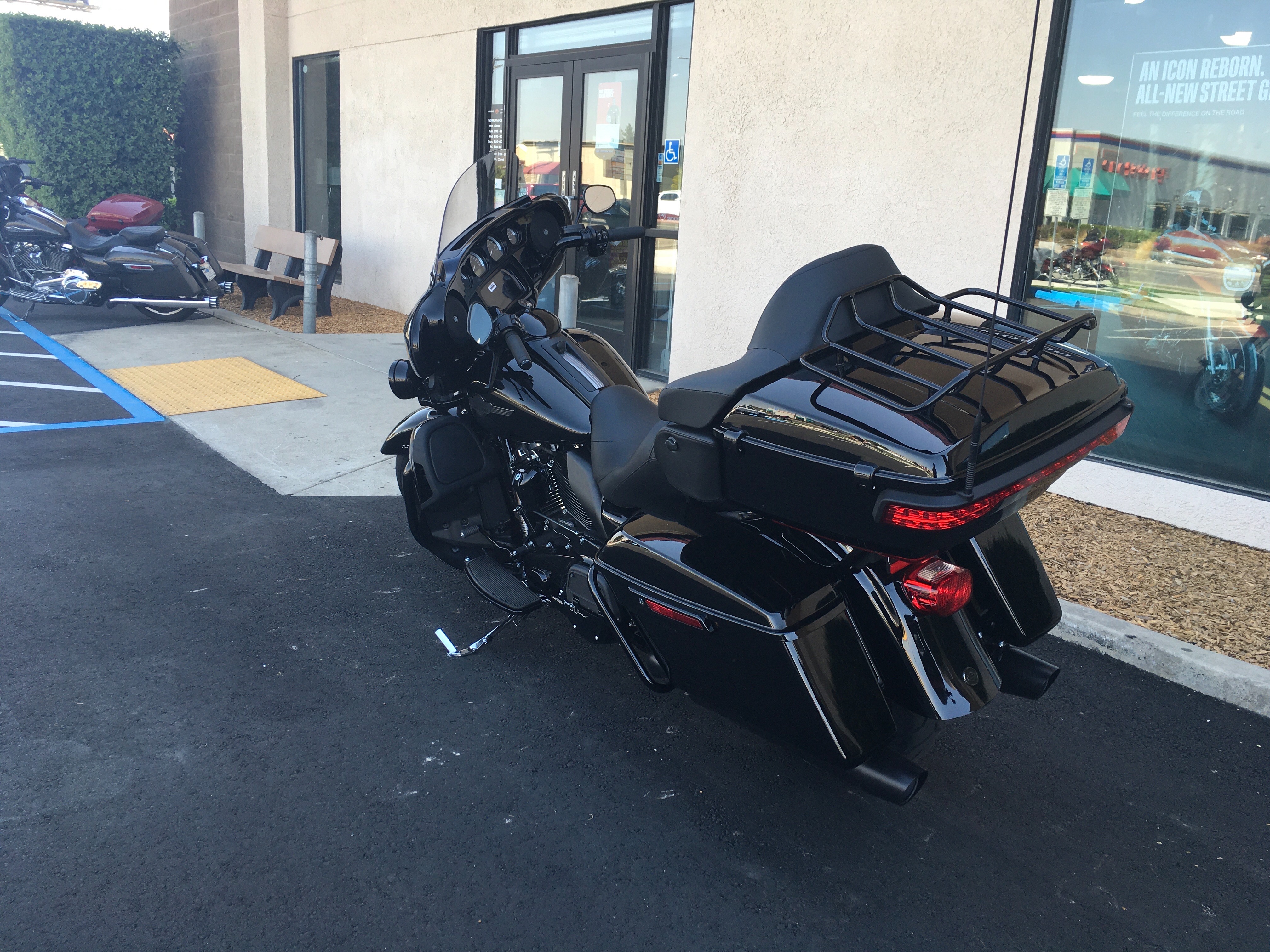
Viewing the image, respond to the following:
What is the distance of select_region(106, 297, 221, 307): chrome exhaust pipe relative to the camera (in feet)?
32.3

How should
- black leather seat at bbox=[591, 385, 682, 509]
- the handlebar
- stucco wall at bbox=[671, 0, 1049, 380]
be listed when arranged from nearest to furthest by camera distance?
black leather seat at bbox=[591, 385, 682, 509]
the handlebar
stucco wall at bbox=[671, 0, 1049, 380]

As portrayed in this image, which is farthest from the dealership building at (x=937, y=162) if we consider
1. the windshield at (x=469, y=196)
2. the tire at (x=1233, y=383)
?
the windshield at (x=469, y=196)

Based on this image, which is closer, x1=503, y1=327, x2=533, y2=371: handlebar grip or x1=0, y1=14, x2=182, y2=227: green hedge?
x1=503, y1=327, x2=533, y2=371: handlebar grip

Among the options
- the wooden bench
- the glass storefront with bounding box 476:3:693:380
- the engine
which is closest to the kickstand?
the glass storefront with bounding box 476:3:693:380

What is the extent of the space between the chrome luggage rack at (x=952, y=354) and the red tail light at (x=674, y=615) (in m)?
0.68

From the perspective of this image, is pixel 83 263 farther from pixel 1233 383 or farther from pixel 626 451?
pixel 1233 383

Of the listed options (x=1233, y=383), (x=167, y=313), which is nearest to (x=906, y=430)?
(x=1233, y=383)

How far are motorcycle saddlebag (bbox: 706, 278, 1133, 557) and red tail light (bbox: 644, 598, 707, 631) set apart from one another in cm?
33

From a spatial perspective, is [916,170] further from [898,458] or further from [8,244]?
[8,244]

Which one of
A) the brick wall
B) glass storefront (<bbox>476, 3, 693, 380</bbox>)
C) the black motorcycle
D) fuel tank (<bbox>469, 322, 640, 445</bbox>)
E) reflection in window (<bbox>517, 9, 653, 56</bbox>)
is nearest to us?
fuel tank (<bbox>469, 322, 640, 445</bbox>)

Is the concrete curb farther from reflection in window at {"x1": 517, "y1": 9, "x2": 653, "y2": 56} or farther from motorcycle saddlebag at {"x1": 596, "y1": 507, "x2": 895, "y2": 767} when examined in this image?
reflection in window at {"x1": 517, "y1": 9, "x2": 653, "y2": 56}

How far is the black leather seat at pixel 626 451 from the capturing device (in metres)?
2.71

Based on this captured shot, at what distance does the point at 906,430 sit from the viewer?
199cm

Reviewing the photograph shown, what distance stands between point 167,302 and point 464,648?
8162 millimetres
